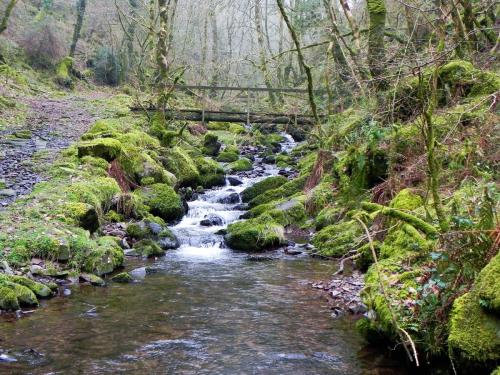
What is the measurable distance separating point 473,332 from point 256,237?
663 cm

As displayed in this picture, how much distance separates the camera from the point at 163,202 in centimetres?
1242

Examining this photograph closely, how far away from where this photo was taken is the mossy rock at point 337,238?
9.41 metres

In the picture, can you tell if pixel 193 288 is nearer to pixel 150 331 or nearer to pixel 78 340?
pixel 150 331

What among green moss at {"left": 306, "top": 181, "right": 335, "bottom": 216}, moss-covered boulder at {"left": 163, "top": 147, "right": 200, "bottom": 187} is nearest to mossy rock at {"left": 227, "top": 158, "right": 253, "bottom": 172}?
moss-covered boulder at {"left": 163, "top": 147, "right": 200, "bottom": 187}

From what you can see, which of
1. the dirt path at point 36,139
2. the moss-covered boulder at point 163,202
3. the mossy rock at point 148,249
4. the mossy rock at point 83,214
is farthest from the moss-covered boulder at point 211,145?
the mossy rock at point 83,214

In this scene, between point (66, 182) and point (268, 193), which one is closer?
point (66, 182)

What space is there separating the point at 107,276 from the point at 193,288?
1.41 m

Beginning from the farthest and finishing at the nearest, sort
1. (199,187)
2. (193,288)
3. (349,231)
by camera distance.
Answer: (199,187) → (349,231) → (193,288)

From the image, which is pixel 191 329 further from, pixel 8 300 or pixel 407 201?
pixel 407 201

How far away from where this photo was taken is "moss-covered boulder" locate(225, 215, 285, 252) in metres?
10.4

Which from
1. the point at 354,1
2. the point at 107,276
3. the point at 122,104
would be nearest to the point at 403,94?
the point at 107,276

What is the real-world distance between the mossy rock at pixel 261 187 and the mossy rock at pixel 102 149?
11.6ft

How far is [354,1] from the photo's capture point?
20391 millimetres

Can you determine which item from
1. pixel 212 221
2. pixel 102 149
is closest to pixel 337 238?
pixel 212 221
